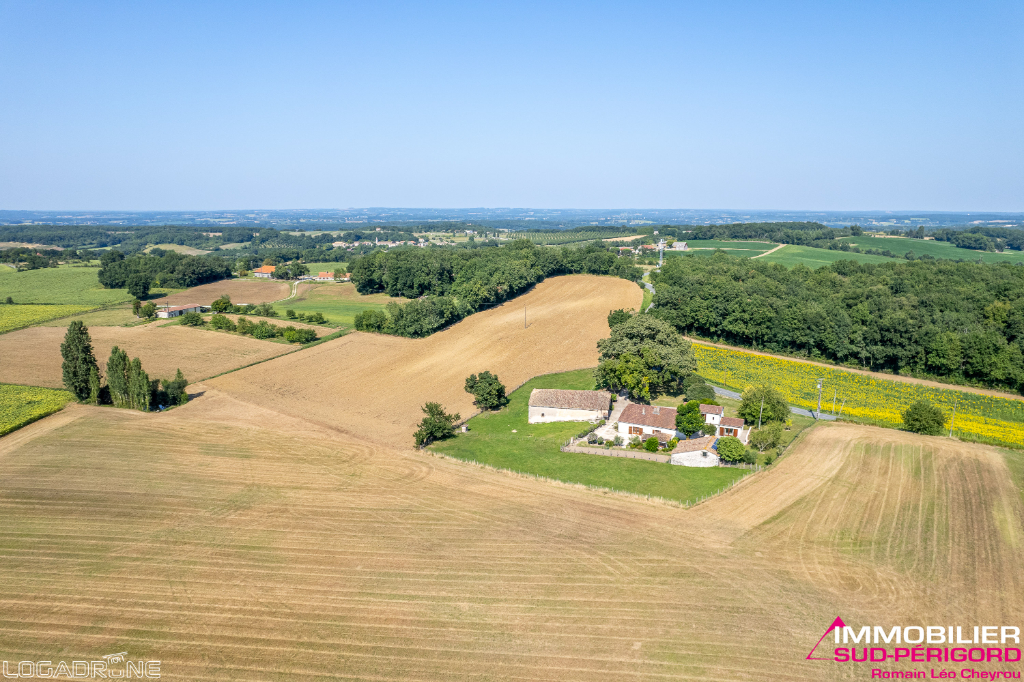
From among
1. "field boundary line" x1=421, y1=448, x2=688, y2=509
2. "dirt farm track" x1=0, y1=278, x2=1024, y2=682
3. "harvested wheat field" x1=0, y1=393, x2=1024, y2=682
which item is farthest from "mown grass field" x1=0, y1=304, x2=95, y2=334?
"field boundary line" x1=421, y1=448, x2=688, y2=509

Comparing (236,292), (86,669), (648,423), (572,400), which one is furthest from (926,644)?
(236,292)

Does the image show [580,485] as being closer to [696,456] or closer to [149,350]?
[696,456]

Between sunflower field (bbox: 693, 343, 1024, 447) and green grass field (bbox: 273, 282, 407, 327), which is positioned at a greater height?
green grass field (bbox: 273, 282, 407, 327)

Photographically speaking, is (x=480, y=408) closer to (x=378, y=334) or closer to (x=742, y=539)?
(x=742, y=539)

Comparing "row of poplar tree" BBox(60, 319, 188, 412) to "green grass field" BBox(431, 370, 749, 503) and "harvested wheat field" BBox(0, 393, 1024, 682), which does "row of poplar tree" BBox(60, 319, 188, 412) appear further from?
"green grass field" BBox(431, 370, 749, 503)

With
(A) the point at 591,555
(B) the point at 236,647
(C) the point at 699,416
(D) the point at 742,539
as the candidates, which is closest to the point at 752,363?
(C) the point at 699,416

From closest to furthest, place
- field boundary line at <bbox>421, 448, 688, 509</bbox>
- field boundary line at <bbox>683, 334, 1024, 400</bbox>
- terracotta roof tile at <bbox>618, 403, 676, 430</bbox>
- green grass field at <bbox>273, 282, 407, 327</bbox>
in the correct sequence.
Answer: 1. field boundary line at <bbox>421, 448, 688, 509</bbox>
2. terracotta roof tile at <bbox>618, 403, 676, 430</bbox>
3. field boundary line at <bbox>683, 334, 1024, 400</bbox>
4. green grass field at <bbox>273, 282, 407, 327</bbox>

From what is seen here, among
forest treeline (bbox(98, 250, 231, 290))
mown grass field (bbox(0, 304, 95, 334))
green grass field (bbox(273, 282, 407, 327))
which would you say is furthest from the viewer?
forest treeline (bbox(98, 250, 231, 290))

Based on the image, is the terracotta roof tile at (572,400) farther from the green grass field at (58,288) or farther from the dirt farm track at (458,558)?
the green grass field at (58,288)
